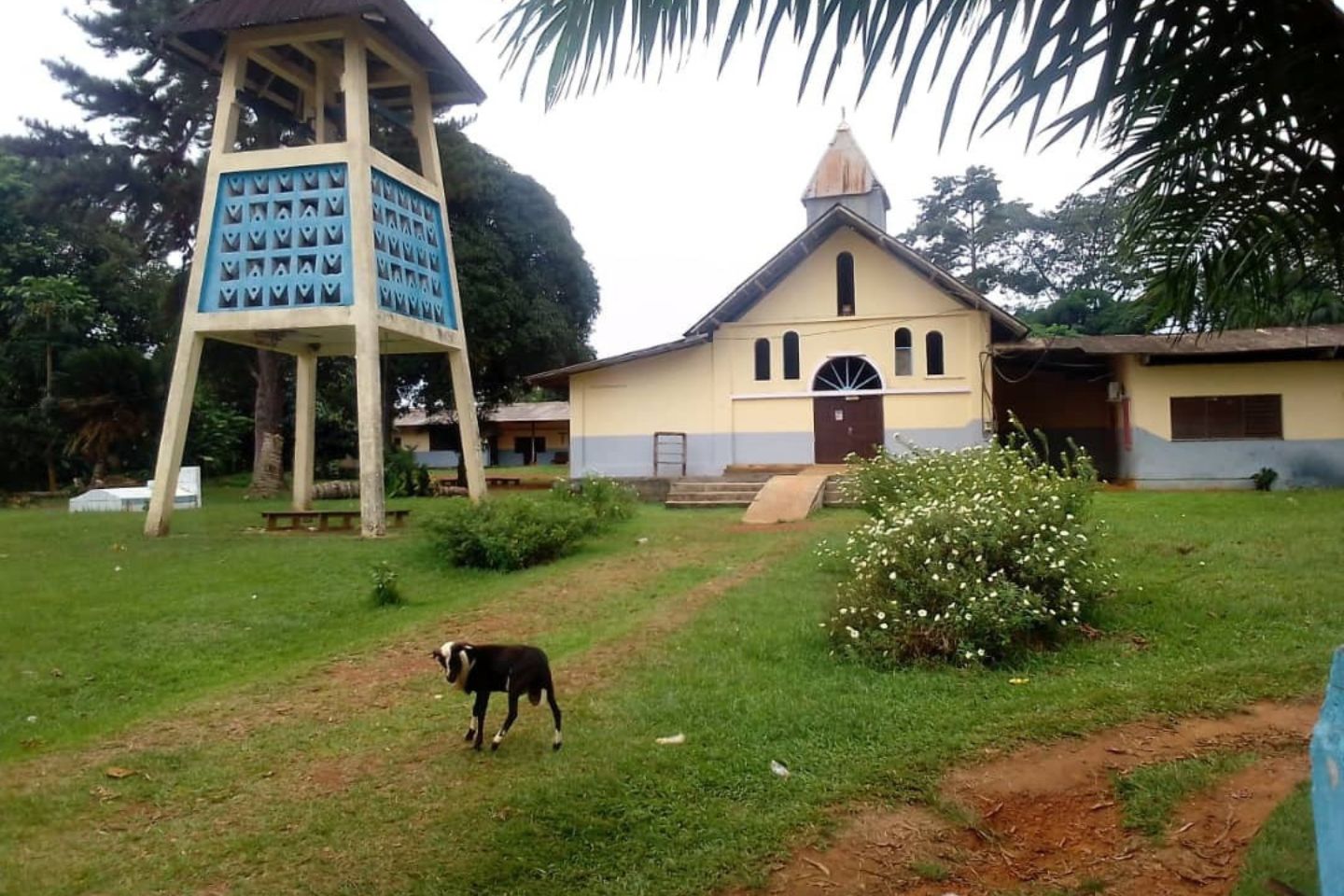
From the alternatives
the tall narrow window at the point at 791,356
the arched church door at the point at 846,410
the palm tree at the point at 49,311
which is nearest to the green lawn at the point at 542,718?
the arched church door at the point at 846,410

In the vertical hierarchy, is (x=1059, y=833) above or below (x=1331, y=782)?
below

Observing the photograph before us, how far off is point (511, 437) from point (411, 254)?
35.1 metres

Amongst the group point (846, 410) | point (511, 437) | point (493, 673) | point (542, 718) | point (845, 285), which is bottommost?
point (542, 718)

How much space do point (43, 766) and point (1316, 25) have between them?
6238mm

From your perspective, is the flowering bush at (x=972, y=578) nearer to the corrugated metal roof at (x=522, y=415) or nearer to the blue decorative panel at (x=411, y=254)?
the blue decorative panel at (x=411, y=254)

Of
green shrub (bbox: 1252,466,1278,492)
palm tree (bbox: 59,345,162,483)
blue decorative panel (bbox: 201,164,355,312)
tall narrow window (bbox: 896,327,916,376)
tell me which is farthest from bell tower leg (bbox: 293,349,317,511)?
green shrub (bbox: 1252,466,1278,492)

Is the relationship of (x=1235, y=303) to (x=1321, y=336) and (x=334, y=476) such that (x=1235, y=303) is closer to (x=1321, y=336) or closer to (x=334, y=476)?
(x=1321, y=336)

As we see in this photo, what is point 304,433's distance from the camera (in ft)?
54.8

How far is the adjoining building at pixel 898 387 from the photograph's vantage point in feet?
61.9

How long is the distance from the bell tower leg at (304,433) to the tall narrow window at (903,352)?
12.8m

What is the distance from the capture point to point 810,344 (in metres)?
21.8

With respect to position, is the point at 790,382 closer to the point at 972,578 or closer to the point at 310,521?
the point at 310,521

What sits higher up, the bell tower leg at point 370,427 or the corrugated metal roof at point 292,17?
the corrugated metal roof at point 292,17

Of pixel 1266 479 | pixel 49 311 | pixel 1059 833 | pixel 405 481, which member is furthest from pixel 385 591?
pixel 49 311
